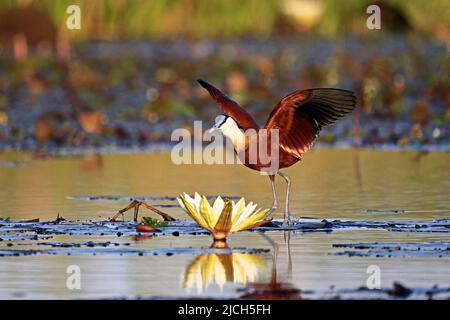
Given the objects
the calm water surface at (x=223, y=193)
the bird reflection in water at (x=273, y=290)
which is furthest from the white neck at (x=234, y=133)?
the bird reflection in water at (x=273, y=290)

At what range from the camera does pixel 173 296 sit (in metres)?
7.00

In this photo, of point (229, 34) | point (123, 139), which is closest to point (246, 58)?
point (229, 34)

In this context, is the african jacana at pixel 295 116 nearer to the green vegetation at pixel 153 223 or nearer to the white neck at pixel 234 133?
the white neck at pixel 234 133

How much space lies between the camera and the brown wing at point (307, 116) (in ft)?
32.2

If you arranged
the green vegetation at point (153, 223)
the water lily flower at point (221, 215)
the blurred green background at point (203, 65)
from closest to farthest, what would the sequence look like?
the water lily flower at point (221, 215) < the green vegetation at point (153, 223) < the blurred green background at point (203, 65)

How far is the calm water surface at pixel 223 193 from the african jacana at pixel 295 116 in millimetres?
593

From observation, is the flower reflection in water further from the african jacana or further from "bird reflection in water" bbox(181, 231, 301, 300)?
the african jacana

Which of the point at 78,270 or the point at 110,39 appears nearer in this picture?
the point at 78,270

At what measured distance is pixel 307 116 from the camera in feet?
32.7

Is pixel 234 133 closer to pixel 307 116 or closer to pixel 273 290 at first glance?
pixel 307 116

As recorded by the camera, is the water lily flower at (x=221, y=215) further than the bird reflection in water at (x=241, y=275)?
Yes

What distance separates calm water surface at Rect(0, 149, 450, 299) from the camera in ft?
24.3
